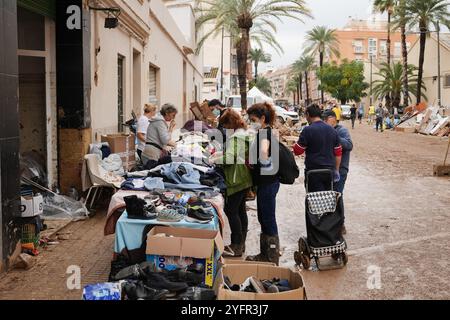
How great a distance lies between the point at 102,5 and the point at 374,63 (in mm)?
66203

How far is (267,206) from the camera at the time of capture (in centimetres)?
649

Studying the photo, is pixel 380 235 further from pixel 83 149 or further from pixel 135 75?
pixel 135 75

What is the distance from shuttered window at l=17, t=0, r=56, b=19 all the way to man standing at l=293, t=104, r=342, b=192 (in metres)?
4.19

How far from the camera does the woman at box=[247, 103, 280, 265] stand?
6336mm

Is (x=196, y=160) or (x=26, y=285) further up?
(x=196, y=160)

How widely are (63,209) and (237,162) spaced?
132 inches

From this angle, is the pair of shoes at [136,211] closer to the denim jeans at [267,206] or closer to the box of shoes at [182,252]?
the box of shoes at [182,252]

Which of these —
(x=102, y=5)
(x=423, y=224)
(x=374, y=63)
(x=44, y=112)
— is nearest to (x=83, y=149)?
(x=44, y=112)

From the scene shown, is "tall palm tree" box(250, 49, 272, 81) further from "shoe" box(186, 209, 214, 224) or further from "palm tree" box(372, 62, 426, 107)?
"shoe" box(186, 209, 214, 224)

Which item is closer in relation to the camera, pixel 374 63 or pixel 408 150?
pixel 408 150

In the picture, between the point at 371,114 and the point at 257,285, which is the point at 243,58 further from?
the point at 371,114

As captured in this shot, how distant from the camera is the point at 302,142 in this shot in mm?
6918

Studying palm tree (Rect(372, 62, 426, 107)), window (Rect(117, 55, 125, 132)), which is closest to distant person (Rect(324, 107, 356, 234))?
window (Rect(117, 55, 125, 132))
